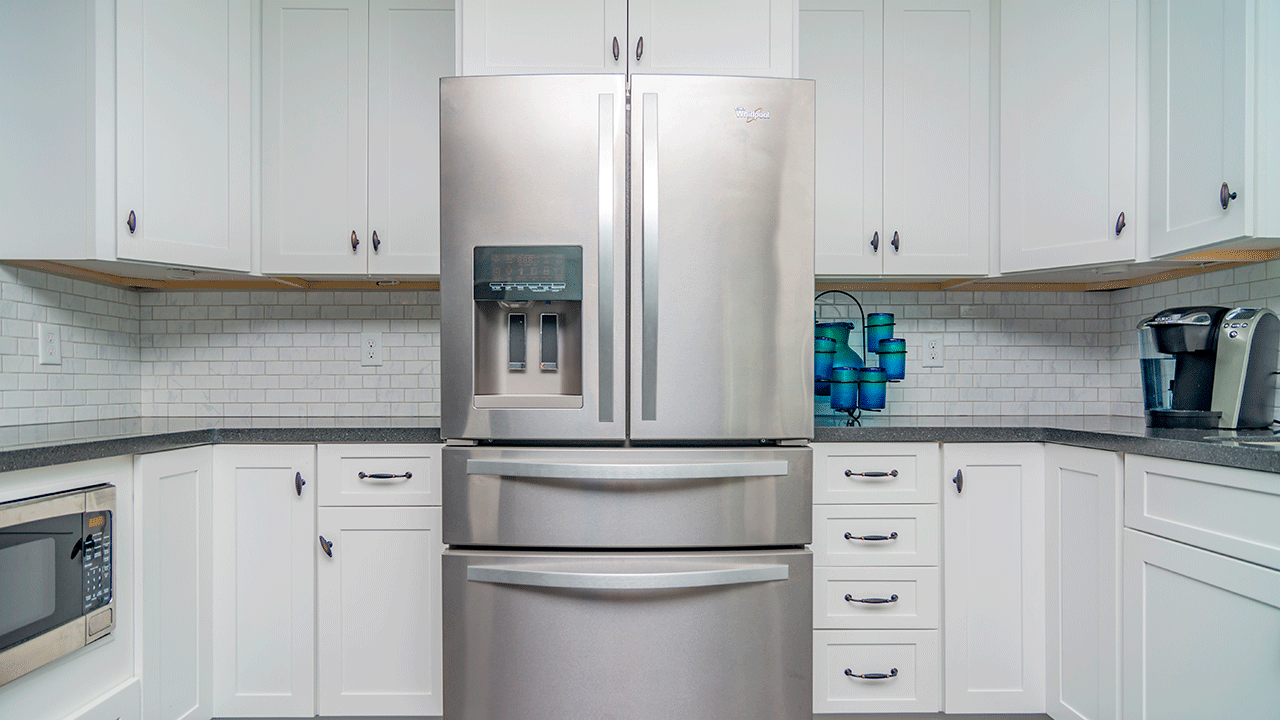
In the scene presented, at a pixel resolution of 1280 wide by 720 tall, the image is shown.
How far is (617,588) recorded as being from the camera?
58.7 inches

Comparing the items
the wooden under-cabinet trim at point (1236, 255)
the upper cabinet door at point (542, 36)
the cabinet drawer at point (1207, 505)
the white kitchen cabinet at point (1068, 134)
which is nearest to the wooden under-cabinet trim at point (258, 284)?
the upper cabinet door at point (542, 36)

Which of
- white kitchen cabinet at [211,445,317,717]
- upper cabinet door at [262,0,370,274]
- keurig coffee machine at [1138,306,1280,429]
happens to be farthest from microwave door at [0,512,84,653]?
keurig coffee machine at [1138,306,1280,429]

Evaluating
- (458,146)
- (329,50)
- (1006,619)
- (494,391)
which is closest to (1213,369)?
(1006,619)

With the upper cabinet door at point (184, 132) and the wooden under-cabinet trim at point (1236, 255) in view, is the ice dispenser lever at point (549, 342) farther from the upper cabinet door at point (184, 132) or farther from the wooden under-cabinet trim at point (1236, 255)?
the wooden under-cabinet trim at point (1236, 255)

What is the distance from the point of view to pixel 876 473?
191cm

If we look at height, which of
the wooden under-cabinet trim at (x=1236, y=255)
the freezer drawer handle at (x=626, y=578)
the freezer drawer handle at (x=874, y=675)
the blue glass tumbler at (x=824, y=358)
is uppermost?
the wooden under-cabinet trim at (x=1236, y=255)

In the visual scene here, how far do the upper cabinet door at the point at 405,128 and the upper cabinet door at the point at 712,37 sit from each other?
0.69 meters

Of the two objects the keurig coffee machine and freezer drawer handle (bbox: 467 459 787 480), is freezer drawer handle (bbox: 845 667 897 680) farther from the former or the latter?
the keurig coffee machine

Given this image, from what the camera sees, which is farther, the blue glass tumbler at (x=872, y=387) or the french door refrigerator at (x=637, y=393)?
the blue glass tumbler at (x=872, y=387)

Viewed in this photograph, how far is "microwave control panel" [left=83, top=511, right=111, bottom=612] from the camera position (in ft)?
4.88

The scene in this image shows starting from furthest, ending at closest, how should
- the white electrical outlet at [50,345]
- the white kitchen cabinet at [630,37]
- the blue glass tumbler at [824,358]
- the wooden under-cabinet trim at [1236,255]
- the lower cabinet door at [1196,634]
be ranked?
1. the blue glass tumbler at [824,358]
2. the white electrical outlet at [50,345]
3. the white kitchen cabinet at [630,37]
4. the wooden under-cabinet trim at [1236,255]
5. the lower cabinet door at [1196,634]

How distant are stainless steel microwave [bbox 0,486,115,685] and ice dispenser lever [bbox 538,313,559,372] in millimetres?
1042

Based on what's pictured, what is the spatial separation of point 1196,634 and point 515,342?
158cm

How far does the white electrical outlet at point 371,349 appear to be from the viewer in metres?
2.44
